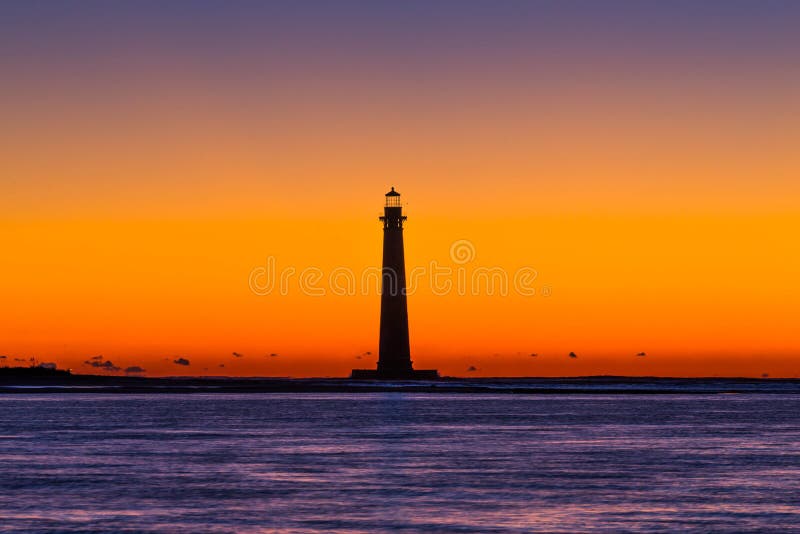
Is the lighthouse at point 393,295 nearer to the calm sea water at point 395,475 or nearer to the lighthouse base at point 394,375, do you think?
the lighthouse base at point 394,375

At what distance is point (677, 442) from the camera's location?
5378 centimetres

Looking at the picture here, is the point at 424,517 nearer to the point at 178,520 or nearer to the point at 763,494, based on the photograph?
the point at 178,520

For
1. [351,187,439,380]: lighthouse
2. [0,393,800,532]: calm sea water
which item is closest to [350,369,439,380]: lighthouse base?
[351,187,439,380]: lighthouse

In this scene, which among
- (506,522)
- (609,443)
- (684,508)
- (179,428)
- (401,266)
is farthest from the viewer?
(401,266)

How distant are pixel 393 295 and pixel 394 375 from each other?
29.6 ft

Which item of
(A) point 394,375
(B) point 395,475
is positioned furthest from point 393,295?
(B) point 395,475

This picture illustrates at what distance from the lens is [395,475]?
38.7 metres

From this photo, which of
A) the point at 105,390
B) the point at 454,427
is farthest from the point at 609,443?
the point at 105,390

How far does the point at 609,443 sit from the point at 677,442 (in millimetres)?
3125

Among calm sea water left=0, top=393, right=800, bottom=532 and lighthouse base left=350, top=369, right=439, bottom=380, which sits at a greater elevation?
lighthouse base left=350, top=369, right=439, bottom=380

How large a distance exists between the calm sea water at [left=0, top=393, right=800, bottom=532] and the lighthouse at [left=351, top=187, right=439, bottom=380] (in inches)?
1510

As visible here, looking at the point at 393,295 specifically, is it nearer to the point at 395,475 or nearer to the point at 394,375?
the point at 394,375

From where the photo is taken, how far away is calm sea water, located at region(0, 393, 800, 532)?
29.0 m

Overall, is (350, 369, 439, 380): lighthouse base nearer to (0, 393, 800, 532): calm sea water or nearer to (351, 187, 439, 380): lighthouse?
(351, 187, 439, 380): lighthouse
